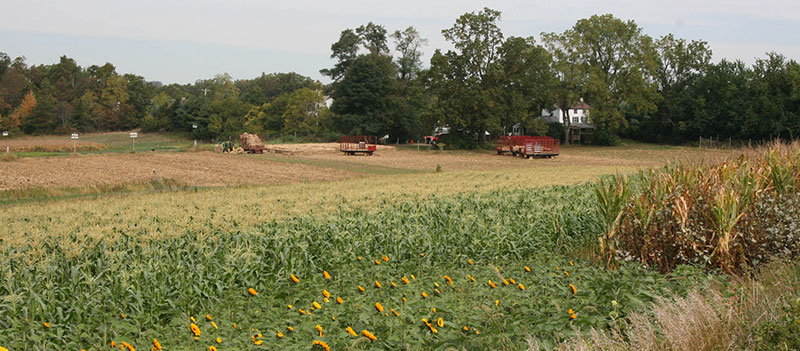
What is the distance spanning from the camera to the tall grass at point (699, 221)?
25.9ft

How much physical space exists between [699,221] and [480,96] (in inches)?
1650

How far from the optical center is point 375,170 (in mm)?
32312

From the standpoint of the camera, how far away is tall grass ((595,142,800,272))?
25.9 ft

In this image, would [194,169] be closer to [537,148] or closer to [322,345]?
[537,148]

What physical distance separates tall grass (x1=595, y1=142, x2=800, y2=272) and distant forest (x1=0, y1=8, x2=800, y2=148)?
136ft

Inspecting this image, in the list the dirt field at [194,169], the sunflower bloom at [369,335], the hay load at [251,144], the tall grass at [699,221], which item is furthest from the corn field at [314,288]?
the hay load at [251,144]

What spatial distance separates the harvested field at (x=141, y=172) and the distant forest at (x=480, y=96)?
22.4 metres

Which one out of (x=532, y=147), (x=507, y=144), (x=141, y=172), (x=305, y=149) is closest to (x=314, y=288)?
(x=141, y=172)

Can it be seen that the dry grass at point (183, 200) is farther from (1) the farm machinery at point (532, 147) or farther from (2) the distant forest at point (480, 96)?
(2) the distant forest at point (480, 96)

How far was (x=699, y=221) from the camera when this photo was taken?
8.42 meters

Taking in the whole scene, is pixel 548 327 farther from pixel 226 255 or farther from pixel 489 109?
pixel 489 109

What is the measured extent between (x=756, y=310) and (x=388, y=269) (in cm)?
394

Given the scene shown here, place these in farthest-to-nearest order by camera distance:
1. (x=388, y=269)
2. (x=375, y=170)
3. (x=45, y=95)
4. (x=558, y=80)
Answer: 1. (x=45, y=95)
2. (x=558, y=80)
3. (x=375, y=170)
4. (x=388, y=269)

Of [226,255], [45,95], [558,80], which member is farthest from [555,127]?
[45,95]
